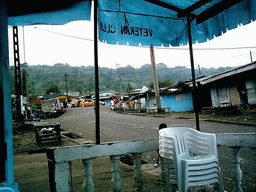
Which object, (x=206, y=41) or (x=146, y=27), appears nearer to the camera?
(x=146, y=27)

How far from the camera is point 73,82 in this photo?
2995 inches

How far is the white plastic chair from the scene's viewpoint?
Result: 5.66 ft

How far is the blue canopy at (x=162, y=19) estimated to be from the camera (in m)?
2.88

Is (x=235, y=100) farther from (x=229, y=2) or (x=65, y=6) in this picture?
(x=65, y=6)

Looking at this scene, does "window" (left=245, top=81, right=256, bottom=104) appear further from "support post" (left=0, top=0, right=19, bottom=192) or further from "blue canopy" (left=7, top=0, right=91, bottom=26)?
"support post" (left=0, top=0, right=19, bottom=192)

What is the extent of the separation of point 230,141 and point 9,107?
258 centimetres

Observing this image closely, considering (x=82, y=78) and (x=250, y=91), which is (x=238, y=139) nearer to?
(x=250, y=91)

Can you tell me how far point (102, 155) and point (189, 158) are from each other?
99 centimetres

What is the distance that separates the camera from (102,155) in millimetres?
1876

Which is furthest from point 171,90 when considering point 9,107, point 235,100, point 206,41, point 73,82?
point 73,82

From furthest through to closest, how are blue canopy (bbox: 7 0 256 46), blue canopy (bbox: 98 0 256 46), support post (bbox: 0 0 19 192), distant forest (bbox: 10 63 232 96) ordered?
distant forest (bbox: 10 63 232 96) < blue canopy (bbox: 98 0 256 46) < blue canopy (bbox: 7 0 256 46) < support post (bbox: 0 0 19 192)

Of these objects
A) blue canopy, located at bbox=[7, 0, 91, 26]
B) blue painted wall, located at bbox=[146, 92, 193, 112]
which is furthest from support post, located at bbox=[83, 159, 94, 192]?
blue painted wall, located at bbox=[146, 92, 193, 112]

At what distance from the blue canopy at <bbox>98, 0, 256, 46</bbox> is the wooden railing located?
5.72 feet

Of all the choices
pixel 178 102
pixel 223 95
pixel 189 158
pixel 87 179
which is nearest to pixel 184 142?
pixel 189 158
